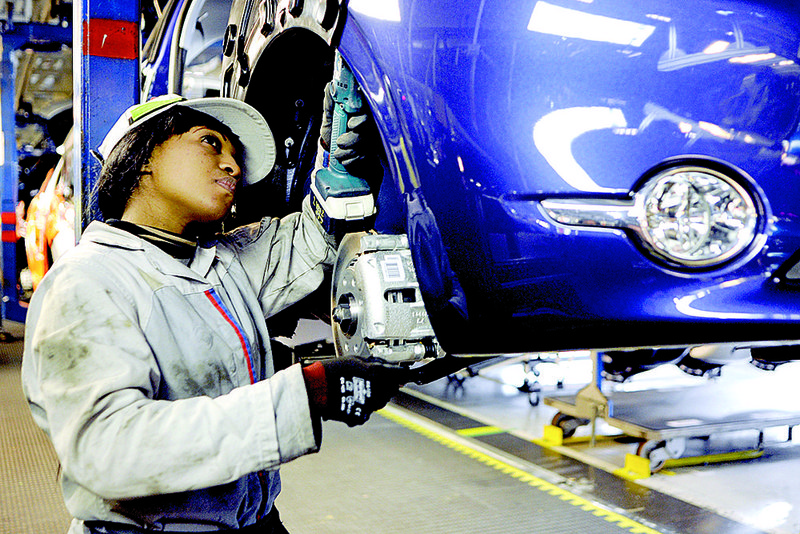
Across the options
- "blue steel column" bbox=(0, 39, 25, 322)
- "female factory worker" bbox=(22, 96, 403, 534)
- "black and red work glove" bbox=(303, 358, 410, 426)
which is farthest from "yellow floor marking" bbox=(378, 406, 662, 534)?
"blue steel column" bbox=(0, 39, 25, 322)

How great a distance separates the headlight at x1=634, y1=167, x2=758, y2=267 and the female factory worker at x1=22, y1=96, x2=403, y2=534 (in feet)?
1.48

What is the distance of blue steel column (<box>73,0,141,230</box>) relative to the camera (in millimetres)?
2262

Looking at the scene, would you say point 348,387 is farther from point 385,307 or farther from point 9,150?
point 9,150

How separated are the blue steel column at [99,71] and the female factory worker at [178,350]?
3.59ft

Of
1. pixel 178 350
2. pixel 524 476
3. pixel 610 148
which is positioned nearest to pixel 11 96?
pixel 524 476

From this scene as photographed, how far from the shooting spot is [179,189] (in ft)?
3.94

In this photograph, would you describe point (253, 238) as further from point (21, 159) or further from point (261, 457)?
point (21, 159)

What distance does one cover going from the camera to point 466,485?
2959mm

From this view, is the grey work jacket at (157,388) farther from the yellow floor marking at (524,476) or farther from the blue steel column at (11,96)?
the blue steel column at (11,96)

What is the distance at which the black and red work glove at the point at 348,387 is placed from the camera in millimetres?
951

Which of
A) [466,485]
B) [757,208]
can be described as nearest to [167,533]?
[757,208]

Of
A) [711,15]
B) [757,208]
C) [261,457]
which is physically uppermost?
[711,15]

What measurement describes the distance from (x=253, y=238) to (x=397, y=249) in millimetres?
402

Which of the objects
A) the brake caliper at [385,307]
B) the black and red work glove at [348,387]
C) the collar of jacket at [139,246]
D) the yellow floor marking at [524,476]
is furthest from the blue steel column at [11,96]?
the black and red work glove at [348,387]
